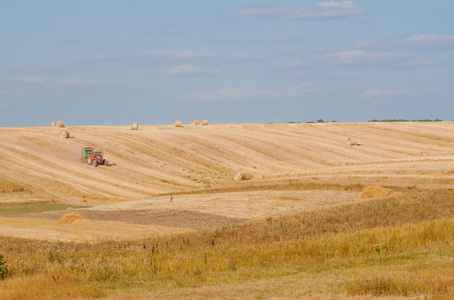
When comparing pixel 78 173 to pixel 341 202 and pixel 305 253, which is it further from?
pixel 305 253

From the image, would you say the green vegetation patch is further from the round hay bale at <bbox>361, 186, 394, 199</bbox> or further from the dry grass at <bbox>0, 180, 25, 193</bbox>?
the round hay bale at <bbox>361, 186, 394, 199</bbox>

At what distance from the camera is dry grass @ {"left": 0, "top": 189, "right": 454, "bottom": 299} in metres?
11.6

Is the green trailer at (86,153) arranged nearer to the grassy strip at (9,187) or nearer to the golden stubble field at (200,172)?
the golden stubble field at (200,172)

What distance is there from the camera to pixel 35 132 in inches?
2630

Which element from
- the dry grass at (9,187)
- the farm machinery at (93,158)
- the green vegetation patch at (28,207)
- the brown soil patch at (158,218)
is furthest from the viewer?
the farm machinery at (93,158)

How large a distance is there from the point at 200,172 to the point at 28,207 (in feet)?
69.7

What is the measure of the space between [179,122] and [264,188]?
50087mm

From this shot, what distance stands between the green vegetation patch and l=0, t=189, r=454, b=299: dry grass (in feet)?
46.6

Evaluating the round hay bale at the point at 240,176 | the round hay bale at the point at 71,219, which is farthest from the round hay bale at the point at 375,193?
the round hay bale at the point at 240,176

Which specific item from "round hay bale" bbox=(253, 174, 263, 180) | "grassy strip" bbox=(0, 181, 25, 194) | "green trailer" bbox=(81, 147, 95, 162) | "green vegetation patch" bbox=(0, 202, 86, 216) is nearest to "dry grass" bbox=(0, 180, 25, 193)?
"grassy strip" bbox=(0, 181, 25, 194)

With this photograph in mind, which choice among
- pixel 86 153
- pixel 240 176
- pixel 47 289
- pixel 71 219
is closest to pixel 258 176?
pixel 240 176

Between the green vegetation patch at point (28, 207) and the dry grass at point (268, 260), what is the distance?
14.2 m

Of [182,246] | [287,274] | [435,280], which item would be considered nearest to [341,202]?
[182,246]

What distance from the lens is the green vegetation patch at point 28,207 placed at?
115 ft
